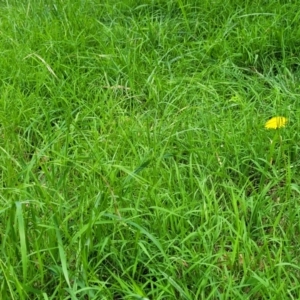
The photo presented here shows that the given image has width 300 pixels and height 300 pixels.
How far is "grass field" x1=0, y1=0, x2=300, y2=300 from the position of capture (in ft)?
6.46

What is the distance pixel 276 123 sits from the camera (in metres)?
2.53

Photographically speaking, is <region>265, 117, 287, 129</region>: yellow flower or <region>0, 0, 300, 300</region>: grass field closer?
<region>0, 0, 300, 300</region>: grass field

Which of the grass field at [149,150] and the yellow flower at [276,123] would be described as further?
the yellow flower at [276,123]

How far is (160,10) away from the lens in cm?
365

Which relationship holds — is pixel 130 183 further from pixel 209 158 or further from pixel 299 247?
pixel 299 247

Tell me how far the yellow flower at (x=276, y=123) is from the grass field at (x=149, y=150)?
0.10 feet

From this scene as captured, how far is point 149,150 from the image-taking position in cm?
249

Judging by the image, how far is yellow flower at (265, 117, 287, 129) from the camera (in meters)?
2.52

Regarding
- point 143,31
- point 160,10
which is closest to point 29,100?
point 143,31

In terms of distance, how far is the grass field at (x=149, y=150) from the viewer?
197cm

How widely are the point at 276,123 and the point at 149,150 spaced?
534 millimetres

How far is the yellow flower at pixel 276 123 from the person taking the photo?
2521mm

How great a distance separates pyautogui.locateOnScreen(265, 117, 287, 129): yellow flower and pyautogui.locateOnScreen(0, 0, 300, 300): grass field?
30 millimetres

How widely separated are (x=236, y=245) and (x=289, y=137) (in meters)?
0.74
